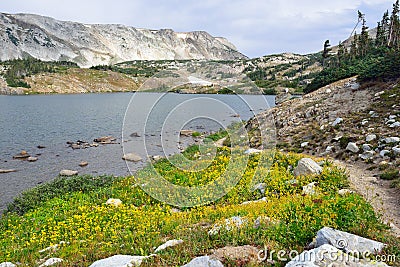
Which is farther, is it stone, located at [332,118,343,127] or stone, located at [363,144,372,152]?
stone, located at [332,118,343,127]

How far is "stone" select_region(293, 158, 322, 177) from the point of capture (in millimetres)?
15287

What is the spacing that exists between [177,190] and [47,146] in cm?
3029

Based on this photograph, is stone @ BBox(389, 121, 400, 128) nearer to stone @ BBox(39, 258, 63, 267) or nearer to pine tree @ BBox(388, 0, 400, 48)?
stone @ BBox(39, 258, 63, 267)

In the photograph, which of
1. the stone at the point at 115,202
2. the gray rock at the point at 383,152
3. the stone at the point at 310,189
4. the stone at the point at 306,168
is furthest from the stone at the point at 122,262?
the gray rock at the point at 383,152

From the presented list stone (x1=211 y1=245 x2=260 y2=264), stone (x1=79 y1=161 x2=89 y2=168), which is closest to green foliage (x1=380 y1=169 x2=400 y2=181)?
stone (x1=211 y1=245 x2=260 y2=264)

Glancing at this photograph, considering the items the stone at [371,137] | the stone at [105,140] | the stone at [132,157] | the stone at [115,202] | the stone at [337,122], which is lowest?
the stone at [132,157]

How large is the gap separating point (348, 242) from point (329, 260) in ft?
3.85

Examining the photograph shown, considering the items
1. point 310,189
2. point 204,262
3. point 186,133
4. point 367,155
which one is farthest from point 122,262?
point 186,133

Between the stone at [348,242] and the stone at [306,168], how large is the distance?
8.62 m

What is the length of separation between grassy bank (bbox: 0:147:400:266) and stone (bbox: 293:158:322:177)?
0.41 meters

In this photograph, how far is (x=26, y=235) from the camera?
41.1 ft

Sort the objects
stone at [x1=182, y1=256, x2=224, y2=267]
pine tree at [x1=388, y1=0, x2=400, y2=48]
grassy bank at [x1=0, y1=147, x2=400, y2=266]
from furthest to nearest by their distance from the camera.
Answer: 1. pine tree at [x1=388, y1=0, x2=400, y2=48]
2. grassy bank at [x1=0, y1=147, x2=400, y2=266]
3. stone at [x1=182, y1=256, x2=224, y2=267]

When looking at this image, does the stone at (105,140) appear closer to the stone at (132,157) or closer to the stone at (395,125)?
the stone at (132,157)

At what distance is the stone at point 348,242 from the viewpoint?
6441 mm
